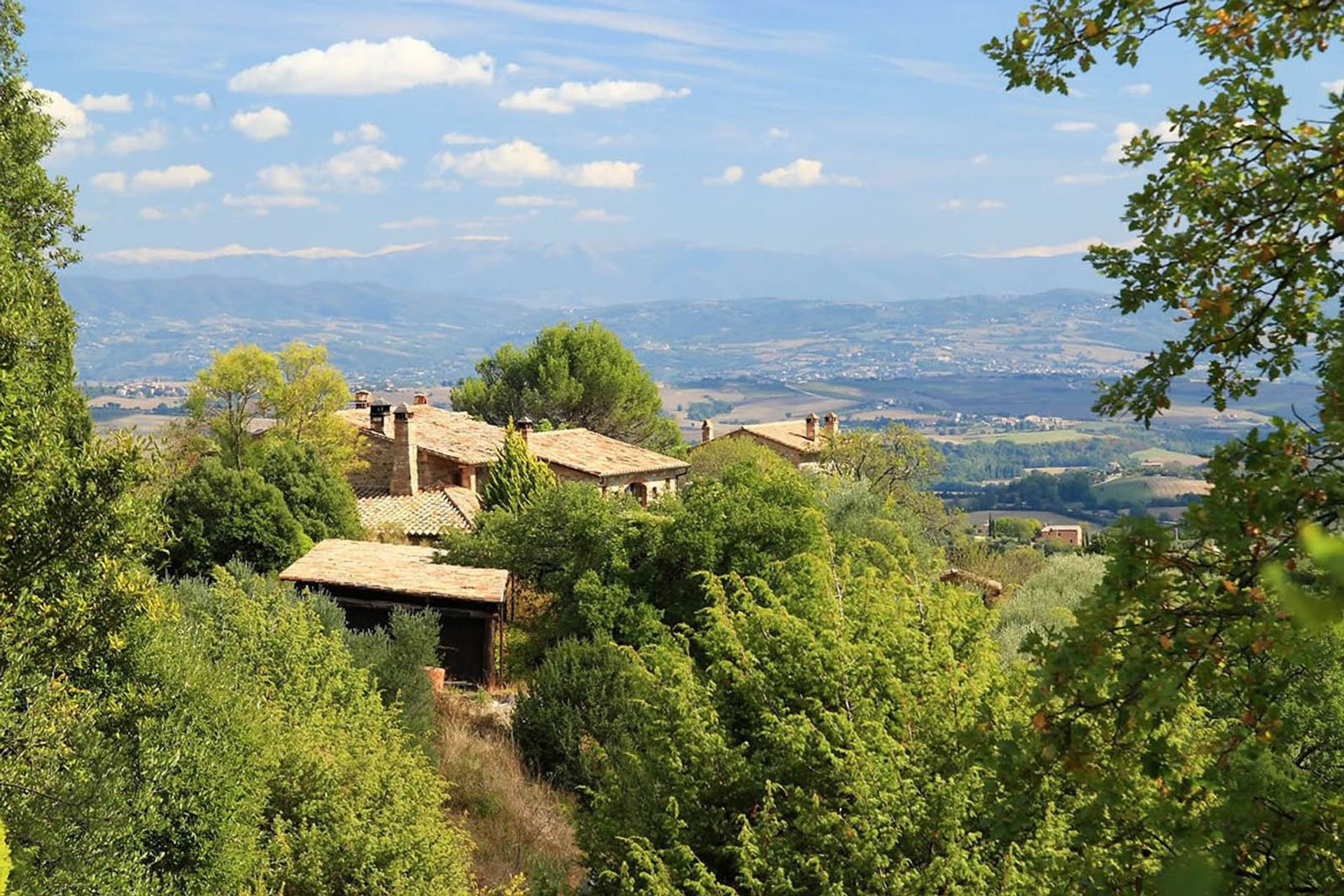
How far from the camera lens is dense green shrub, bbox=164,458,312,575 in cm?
2612

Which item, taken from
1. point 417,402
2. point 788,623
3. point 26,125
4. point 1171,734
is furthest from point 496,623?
point 417,402

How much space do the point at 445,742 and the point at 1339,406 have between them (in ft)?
47.8

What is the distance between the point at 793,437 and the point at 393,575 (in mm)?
41398

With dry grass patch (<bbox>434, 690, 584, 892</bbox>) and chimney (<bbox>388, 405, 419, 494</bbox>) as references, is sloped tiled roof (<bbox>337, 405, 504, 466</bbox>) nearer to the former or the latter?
chimney (<bbox>388, 405, 419, 494</bbox>)

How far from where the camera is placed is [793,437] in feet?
204

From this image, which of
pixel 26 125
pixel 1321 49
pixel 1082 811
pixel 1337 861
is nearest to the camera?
pixel 1337 861

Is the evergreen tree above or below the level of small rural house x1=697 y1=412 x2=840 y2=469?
above

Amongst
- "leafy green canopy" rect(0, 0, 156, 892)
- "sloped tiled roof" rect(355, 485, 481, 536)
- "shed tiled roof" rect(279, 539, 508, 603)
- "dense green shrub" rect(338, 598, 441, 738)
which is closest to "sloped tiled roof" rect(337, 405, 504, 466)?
"sloped tiled roof" rect(355, 485, 481, 536)

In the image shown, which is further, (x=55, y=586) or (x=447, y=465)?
(x=447, y=465)

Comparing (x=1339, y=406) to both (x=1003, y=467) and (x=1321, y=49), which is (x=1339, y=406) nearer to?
(x=1321, y=49)

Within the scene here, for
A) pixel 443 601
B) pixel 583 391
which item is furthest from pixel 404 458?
pixel 583 391

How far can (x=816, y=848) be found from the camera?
26.5ft

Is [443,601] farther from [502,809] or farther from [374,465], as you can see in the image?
[374,465]

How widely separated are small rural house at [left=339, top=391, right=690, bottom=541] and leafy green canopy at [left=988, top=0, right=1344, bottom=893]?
27609 millimetres
